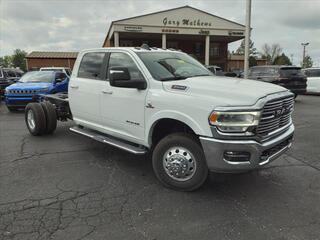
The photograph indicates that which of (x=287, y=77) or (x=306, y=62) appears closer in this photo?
(x=287, y=77)

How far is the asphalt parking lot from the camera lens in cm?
334

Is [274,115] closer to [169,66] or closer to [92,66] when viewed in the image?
[169,66]

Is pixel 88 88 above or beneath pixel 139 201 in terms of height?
above

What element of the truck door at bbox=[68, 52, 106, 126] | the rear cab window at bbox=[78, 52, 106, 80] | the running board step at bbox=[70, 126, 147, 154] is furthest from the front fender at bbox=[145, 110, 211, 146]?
the rear cab window at bbox=[78, 52, 106, 80]

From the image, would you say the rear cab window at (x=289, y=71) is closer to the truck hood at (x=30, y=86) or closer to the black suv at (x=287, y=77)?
the black suv at (x=287, y=77)

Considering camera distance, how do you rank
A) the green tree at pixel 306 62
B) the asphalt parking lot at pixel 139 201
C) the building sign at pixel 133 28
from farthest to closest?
the green tree at pixel 306 62 < the building sign at pixel 133 28 < the asphalt parking lot at pixel 139 201

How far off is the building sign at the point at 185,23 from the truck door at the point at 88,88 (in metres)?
29.9

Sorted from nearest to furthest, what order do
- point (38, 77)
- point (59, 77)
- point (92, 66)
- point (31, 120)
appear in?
point (92, 66), point (31, 120), point (59, 77), point (38, 77)

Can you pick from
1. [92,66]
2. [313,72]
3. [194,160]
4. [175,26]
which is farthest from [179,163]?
[175,26]

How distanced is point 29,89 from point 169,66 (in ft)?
28.1

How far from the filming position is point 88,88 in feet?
18.9

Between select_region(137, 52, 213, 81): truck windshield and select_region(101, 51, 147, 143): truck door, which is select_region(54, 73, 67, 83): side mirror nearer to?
select_region(101, 51, 147, 143): truck door

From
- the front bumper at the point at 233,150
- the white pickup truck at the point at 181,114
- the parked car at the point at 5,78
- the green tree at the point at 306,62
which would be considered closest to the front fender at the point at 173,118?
the white pickup truck at the point at 181,114

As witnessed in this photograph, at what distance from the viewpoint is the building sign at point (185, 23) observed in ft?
113
